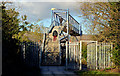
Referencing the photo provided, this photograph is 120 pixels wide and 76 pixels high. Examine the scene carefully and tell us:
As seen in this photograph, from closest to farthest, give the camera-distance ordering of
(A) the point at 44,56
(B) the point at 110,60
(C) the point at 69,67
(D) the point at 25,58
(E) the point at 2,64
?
(E) the point at 2,64, (D) the point at 25,58, (B) the point at 110,60, (C) the point at 69,67, (A) the point at 44,56

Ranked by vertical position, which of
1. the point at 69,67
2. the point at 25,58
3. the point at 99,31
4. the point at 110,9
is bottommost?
the point at 69,67

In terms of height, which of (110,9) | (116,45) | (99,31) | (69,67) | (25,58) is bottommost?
(69,67)

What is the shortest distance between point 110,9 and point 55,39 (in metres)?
6.33

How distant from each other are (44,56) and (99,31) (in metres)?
5.24

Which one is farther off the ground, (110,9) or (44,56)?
(110,9)

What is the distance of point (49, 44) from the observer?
1405 cm

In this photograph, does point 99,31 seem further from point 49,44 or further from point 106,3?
point 49,44

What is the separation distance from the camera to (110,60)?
30.5ft

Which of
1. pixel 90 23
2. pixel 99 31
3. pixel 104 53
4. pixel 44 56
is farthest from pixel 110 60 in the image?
pixel 44 56

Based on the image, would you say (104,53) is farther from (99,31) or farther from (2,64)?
(2,64)

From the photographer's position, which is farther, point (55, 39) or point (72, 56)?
point (55, 39)

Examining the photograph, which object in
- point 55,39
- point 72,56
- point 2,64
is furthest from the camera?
point 55,39

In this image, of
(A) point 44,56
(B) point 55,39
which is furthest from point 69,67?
(B) point 55,39

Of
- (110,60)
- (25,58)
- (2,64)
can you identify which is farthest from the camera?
(110,60)
